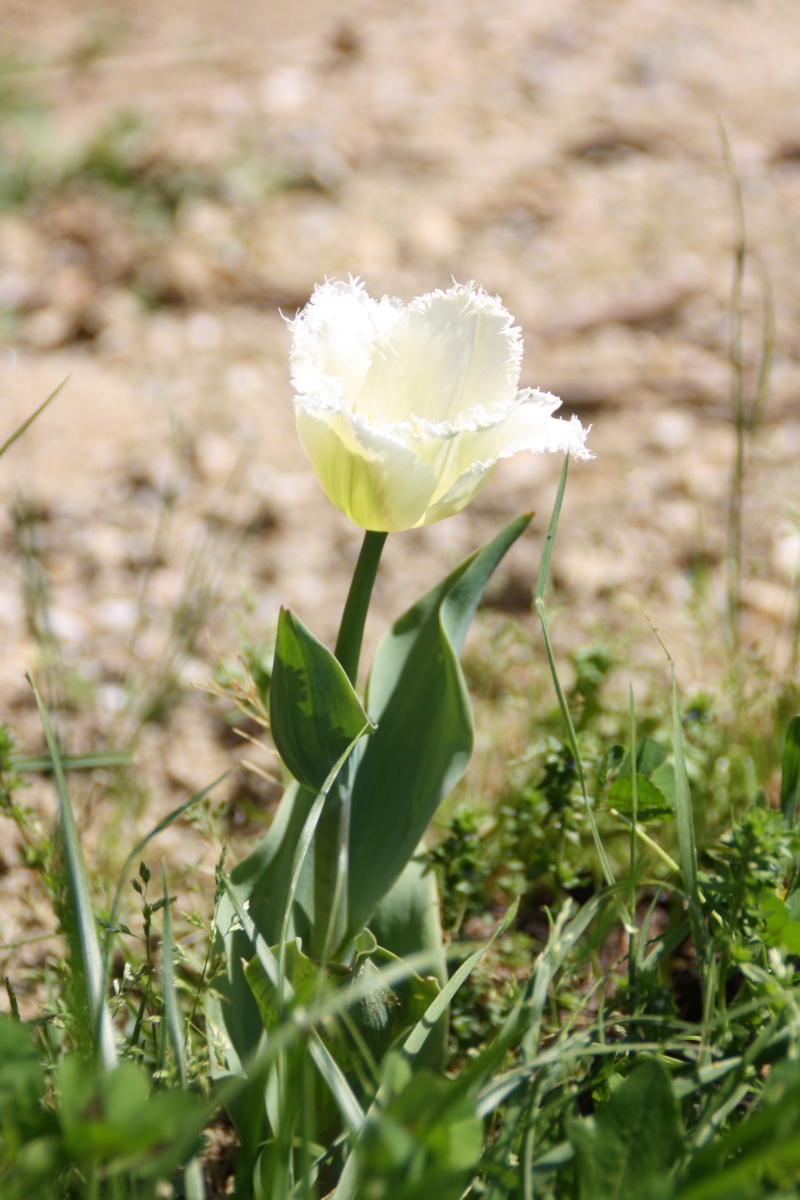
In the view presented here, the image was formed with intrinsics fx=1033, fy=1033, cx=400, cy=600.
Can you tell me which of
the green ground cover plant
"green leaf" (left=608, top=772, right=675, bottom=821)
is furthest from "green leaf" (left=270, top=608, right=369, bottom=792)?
"green leaf" (left=608, top=772, right=675, bottom=821)

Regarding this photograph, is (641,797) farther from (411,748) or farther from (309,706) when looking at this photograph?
(309,706)

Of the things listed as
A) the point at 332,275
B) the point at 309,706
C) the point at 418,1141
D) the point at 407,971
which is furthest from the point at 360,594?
the point at 332,275

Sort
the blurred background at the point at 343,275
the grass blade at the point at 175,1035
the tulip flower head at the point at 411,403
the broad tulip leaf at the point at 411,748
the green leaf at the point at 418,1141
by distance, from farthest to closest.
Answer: the blurred background at the point at 343,275 < the broad tulip leaf at the point at 411,748 < the tulip flower head at the point at 411,403 < the grass blade at the point at 175,1035 < the green leaf at the point at 418,1141

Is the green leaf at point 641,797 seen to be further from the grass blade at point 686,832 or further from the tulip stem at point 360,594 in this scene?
the tulip stem at point 360,594

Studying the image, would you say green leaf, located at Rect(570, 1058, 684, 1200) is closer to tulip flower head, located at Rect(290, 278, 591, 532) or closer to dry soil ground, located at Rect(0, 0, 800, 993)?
tulip flower head, located at Rect(290, 278, 591, 532)

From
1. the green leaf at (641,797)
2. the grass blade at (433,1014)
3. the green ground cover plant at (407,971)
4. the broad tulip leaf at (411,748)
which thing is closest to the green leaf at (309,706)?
the green ground cover plant at (407,971)

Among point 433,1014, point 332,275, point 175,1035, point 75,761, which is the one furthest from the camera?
point 332,275
